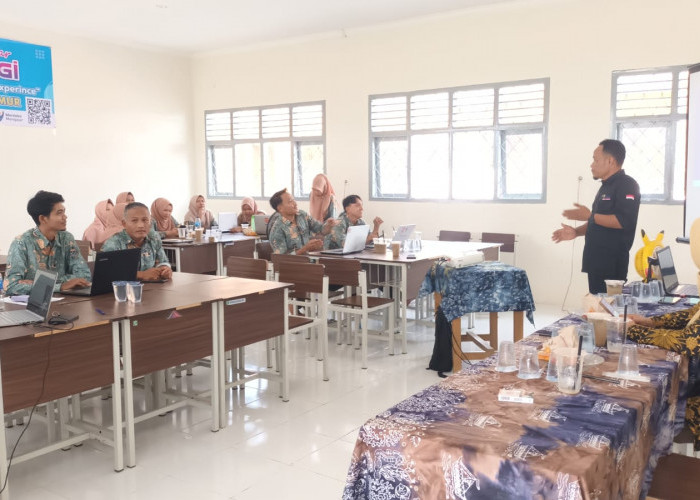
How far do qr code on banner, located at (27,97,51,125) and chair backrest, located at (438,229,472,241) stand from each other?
5535mm

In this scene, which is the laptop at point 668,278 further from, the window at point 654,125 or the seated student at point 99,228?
the seated student at point 99,228

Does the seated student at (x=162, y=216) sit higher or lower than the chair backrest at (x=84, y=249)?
higher

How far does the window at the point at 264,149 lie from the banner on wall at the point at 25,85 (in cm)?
262

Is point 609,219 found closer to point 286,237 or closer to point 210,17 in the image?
point 286,237

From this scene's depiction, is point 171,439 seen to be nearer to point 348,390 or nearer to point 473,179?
point 348,390

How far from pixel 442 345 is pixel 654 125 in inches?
150

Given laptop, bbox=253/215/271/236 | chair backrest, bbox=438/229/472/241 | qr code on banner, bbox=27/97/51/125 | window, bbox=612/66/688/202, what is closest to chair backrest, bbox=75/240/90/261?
laptop, bbox=253/215/271/236

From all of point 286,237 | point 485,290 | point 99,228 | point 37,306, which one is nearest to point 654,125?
point 485,290

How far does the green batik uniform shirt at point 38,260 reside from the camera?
345 centimetres

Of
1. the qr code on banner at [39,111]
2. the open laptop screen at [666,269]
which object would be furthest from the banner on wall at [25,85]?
the open laptop screen at [666,269]

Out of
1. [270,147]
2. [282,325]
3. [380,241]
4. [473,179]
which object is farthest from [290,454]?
[270,147]

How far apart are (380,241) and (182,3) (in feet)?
13.0

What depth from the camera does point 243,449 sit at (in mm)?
3244

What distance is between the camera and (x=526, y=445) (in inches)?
59.0
